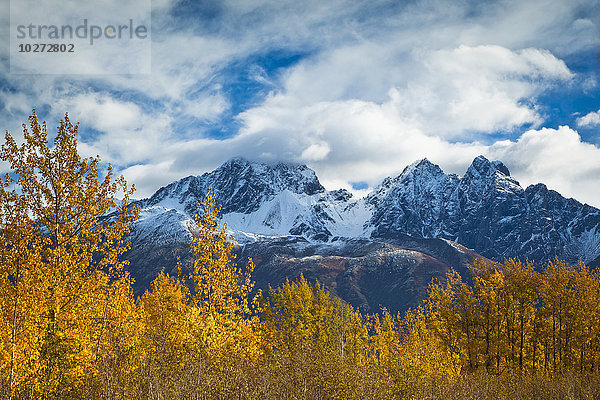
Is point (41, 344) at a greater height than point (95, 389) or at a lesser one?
greater

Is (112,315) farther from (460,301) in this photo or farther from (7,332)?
(460,301)

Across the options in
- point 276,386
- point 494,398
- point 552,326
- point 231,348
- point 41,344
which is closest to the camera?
point 41,344

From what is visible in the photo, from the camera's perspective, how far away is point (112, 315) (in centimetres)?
1304

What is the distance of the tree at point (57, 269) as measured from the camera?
461 inches

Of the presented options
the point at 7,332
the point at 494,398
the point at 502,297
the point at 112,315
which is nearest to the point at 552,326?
the point at 502,297

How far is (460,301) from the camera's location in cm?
3400

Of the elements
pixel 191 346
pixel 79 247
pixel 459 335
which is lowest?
Answer: pixel 459 335

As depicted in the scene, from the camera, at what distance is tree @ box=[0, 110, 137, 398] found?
11711mm

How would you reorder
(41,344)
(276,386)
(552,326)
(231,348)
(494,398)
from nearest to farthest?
(41,344) → (276,386) → (231,348) → (494,398) → (552,326)

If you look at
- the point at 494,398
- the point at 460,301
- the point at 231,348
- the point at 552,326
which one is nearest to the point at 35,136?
the point at 231,348

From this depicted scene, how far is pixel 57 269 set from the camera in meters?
12.5

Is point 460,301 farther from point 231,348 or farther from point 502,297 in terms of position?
point 231,348

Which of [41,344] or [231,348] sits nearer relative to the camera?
[41,344]

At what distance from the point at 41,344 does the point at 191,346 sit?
4140 mm
